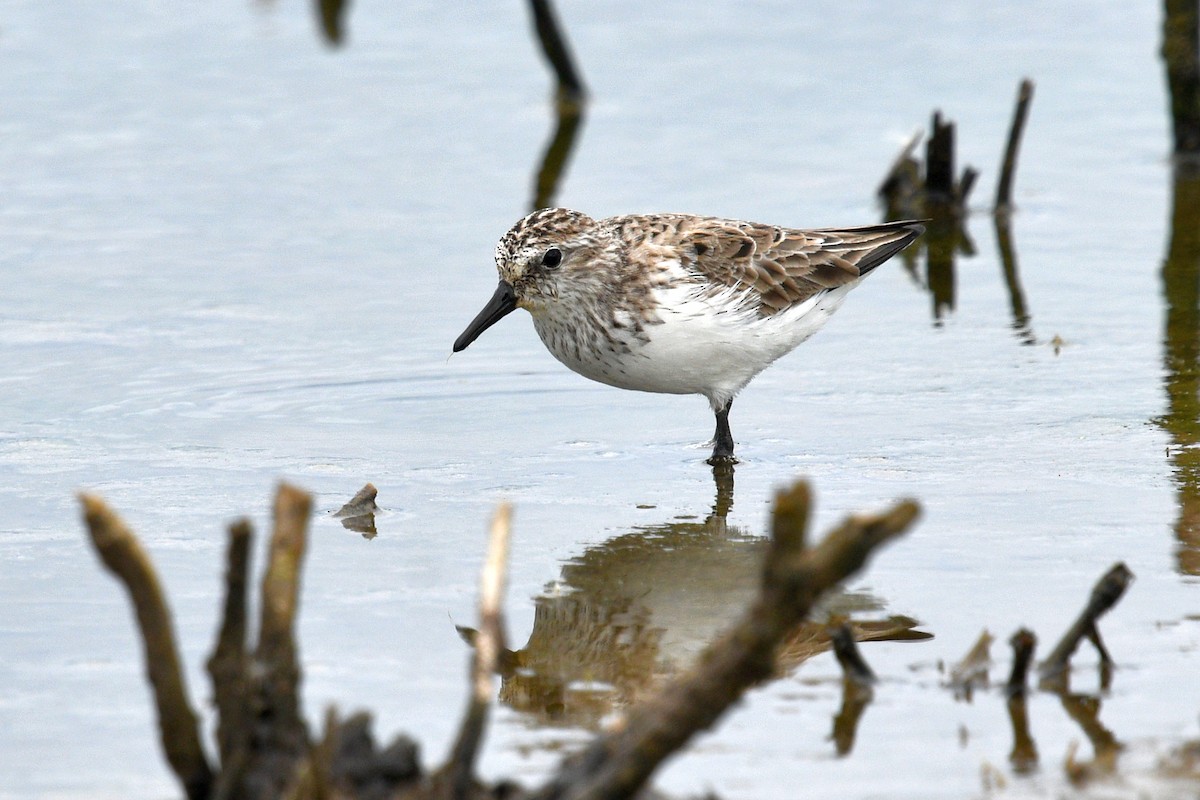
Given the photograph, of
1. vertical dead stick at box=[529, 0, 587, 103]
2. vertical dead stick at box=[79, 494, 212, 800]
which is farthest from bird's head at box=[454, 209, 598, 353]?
vertical dead stick at box=[529, 0, 587, 103]

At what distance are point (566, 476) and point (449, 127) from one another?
7.35 meters

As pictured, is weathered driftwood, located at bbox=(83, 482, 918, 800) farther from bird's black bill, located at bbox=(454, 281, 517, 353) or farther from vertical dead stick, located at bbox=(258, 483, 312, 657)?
bird's black bill, located at bbox=(454, 281, 517, 353)

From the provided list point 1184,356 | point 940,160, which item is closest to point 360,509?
point 1184,356

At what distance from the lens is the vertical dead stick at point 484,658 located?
4016 millimetres

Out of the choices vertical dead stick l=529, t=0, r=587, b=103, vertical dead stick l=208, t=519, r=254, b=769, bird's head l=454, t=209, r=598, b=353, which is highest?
vertical dead stick l=529, t=0, r=587, b=103

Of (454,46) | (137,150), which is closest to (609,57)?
(454,46)

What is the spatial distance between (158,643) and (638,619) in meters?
2.67

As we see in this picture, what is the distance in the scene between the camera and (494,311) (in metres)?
8.90

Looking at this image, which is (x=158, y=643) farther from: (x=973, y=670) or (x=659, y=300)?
(x=659, y=300)

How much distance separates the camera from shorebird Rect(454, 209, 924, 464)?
8.54 metres

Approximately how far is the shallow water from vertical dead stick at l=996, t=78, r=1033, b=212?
245 mm

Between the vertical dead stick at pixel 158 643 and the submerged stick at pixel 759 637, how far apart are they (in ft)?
3.50

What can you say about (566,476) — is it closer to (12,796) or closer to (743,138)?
(12,796)

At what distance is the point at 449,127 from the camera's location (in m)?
15.1
